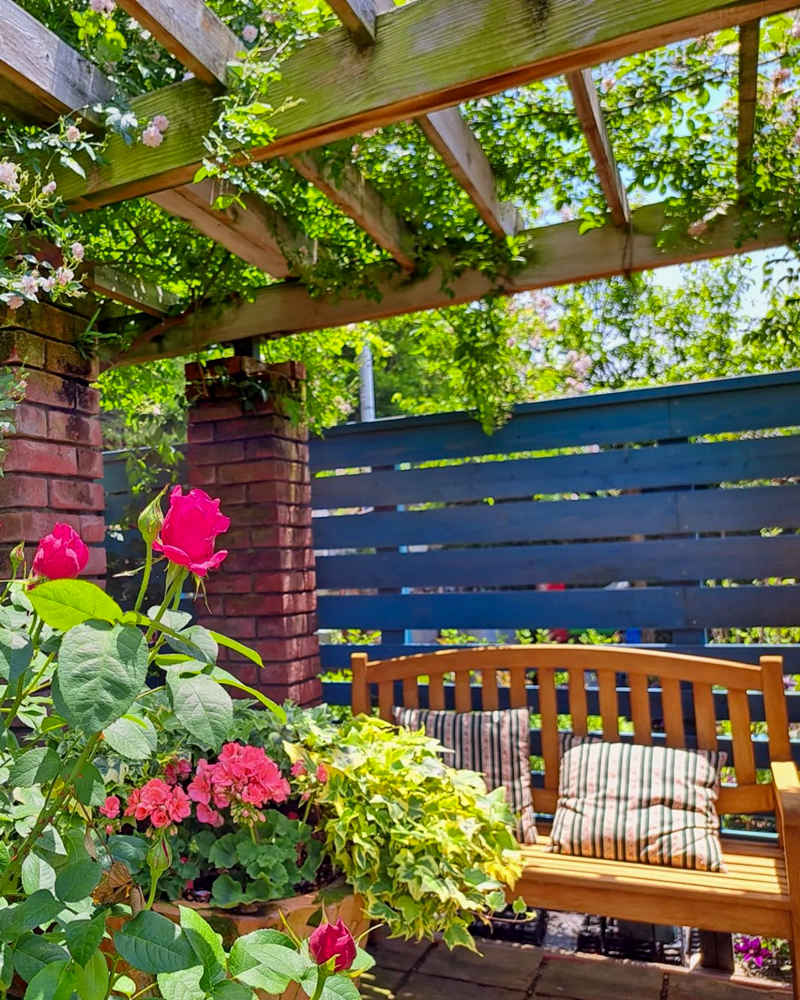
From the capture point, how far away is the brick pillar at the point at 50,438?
1.86 m

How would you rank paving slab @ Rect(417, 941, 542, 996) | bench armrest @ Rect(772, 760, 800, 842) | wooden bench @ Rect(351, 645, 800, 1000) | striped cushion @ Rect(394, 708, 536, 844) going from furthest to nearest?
striped cushion @ Rect(394, 708, 536, 844)
paving slab @ Rect(417, 941, 542, 996)
wooden bench @ Rect(351, 645, 800, 1000)
bench armrest @ Rect(772, 760, 800, 842)

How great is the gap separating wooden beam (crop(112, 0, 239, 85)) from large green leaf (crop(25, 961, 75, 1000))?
1425mm

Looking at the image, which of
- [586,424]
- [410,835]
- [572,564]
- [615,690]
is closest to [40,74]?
[410,835]

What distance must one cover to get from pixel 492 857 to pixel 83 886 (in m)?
1.32

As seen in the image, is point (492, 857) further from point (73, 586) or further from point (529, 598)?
point (73, 586)

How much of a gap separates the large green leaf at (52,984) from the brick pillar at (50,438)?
1321mm

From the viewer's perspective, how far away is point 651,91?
215 cm

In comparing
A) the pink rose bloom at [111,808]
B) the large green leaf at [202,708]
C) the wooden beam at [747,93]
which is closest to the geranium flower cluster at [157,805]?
the pink rose bloom at [111,808]

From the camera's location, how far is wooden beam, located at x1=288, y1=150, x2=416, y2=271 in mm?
1944

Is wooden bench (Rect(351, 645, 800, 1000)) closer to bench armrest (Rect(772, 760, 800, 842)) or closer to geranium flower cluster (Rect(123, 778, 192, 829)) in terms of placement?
bench armrest (Rect(772, 760, 800, 842))

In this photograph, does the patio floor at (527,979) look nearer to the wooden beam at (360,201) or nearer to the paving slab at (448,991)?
the paving slab at (448,991)

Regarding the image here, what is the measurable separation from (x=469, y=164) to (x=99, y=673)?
1.76 meters

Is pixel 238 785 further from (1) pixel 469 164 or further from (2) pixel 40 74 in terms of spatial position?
(1) pixel 469 164

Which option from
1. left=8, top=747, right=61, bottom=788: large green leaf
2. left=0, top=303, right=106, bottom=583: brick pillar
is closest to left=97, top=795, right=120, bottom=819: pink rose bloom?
left=0, top=303, right=106, bottom=583: brick pillar
